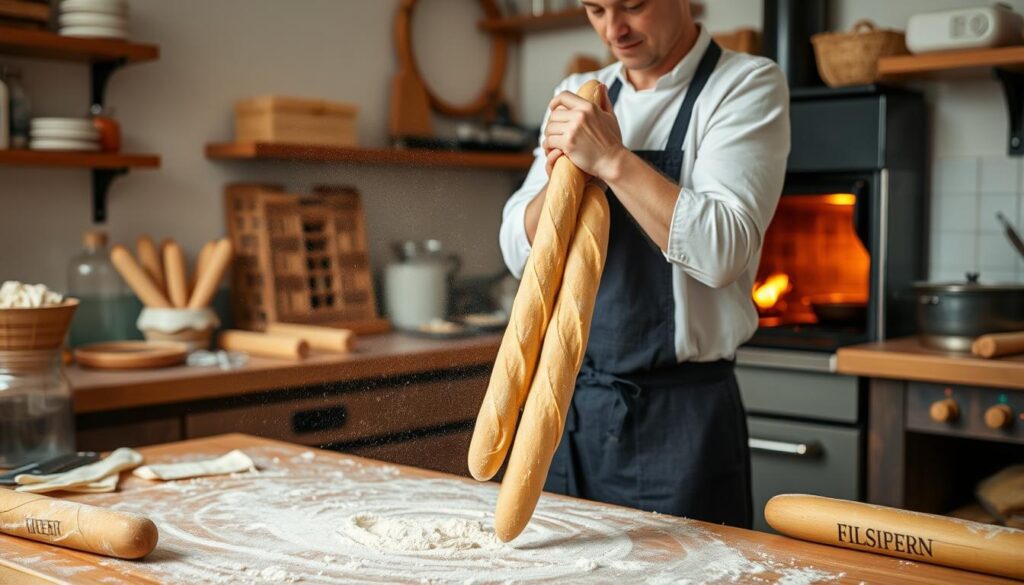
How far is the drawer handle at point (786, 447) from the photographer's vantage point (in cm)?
284

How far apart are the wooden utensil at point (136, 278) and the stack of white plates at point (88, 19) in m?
0.55

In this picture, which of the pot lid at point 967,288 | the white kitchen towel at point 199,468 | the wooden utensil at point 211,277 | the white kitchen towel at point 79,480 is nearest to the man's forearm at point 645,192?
the white kitchen towel at point 199,468

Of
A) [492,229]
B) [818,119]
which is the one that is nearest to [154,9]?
[492,229]

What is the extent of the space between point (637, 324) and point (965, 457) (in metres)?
1.63

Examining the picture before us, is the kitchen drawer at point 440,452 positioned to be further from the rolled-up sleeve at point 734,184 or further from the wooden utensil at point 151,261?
the wooden utensil at point 151,261

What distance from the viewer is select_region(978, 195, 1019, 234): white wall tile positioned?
305 centimetres

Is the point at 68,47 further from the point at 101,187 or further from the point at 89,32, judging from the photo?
the point at 101,187

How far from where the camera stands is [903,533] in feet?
3.99

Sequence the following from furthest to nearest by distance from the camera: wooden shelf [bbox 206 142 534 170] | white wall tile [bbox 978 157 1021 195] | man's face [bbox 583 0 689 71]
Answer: wooden shelf [bbox 206 142 534 170] < white wall tile [bbox 978 157 1021 195] < man's face [bbox 583 0 689 71]

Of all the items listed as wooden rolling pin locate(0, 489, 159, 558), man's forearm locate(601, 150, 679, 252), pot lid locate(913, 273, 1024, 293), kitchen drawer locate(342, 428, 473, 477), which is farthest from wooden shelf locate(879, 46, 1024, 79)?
wooden rolling pin locate(0, 489, 159, 558)

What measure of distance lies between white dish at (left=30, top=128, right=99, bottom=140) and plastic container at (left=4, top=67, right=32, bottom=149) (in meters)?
0.03

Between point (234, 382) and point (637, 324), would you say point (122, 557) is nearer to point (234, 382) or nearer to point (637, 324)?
point (637, 324)

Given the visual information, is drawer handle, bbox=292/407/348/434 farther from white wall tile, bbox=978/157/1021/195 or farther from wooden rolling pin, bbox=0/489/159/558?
white wall tile, bbox=978/157/1021/195

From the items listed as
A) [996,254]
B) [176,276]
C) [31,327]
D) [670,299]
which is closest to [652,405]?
[670,299]
